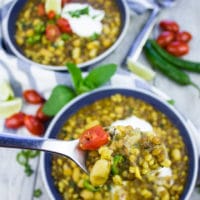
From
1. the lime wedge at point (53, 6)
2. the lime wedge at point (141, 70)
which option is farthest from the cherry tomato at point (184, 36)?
the lime wedge at point (53, 6)

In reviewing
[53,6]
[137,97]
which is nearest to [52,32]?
[53,6]

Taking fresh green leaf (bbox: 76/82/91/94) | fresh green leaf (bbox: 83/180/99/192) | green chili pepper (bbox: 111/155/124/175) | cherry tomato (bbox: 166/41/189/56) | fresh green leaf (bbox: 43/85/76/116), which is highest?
cherry tomato (bbox: 166/41/189/56)

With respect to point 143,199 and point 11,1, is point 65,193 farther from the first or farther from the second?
point 11,1

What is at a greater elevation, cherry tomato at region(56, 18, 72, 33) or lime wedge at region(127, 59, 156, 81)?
cherry tomato at region(56, 18, 72, 33)

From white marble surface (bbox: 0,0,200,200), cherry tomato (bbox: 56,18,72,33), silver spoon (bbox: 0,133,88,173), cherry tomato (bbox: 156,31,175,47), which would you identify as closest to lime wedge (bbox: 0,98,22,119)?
white marble surface (bbox: 0,0,200,200)

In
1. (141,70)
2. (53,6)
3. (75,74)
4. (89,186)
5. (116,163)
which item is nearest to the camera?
(116,163)

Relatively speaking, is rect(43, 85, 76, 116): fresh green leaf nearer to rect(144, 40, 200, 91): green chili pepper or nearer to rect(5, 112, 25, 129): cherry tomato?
rect(5, 112, 25, 129): cherry tomato

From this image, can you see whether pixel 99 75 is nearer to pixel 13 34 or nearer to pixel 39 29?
pixel 39 29
